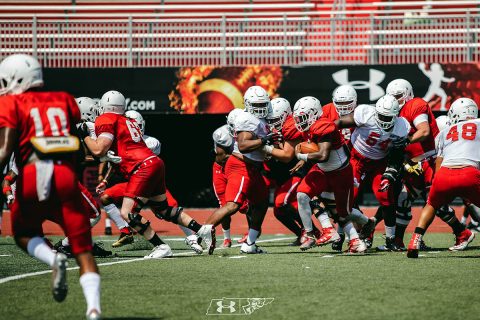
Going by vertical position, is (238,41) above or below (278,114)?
above

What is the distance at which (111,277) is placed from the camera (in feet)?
26.3

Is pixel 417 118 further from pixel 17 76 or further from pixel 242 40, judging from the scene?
pixel 242 40

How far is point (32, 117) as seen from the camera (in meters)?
5.79

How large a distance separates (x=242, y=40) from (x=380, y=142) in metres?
9.18

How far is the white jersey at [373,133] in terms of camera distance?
10805mm

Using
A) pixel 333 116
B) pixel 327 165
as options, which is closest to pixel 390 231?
pixel 327 165

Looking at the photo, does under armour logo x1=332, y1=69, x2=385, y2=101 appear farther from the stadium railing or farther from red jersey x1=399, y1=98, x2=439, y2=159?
red jersey x1=399, y1=98, x2=439, y2=159

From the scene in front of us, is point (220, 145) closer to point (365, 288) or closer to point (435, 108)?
point (365, 288)

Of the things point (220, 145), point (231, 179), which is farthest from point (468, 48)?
point (231, 179)

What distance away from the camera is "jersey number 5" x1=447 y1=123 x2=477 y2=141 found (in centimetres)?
941

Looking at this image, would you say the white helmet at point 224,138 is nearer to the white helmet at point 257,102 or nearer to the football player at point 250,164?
the football player at point 250,164

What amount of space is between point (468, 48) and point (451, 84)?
79cm

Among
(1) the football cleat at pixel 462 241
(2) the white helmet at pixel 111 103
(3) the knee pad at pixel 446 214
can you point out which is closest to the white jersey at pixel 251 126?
(2) the white helmet at pixel 111 103

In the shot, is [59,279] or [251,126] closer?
[59,279]
